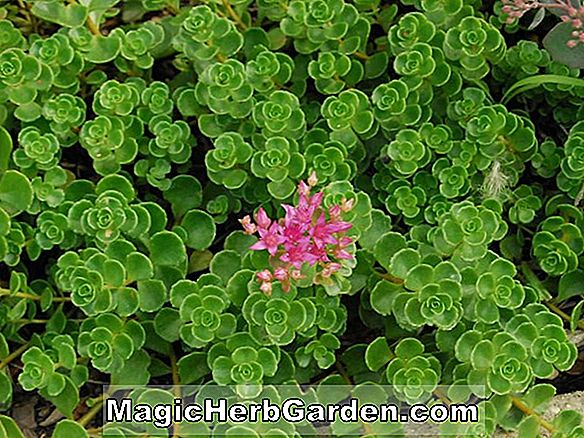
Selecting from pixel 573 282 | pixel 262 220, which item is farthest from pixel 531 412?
pixel 262 220

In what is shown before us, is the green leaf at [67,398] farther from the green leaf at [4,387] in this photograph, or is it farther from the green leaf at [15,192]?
the green leaf at [15,192]

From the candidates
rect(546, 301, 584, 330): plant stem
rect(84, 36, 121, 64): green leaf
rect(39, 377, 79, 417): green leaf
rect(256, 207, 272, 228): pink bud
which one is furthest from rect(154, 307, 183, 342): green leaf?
rect(546, 301, 584, 330): plant stem

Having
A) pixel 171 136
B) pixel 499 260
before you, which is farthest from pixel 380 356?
pixel 171 136

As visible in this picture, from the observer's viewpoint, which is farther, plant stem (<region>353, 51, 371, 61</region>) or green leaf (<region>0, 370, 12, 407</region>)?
plant stem (<region>353, 51, 371, 61</region>)

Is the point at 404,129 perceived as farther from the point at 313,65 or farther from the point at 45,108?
the point at 45,108

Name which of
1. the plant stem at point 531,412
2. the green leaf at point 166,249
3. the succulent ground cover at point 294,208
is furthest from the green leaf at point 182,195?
the plant stem at point 531,412

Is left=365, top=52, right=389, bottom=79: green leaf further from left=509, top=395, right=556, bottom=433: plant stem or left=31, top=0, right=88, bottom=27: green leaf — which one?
left=509, top=395, right=556, bottom=433: plant stem
